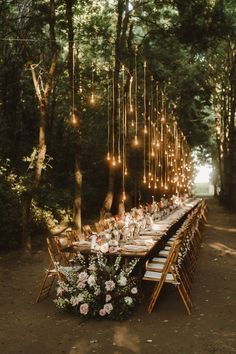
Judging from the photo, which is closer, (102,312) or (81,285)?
(102,312)

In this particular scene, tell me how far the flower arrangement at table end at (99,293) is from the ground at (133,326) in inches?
6.5

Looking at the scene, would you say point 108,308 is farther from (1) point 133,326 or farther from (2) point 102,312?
(1) point 133,326

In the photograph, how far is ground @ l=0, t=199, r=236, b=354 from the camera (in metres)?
5.52

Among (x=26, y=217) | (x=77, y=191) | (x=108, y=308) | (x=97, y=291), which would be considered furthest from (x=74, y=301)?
(x=77, y=191)

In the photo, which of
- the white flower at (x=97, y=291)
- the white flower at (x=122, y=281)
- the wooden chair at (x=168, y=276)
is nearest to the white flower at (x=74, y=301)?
the white flower at (x=97, y=291)

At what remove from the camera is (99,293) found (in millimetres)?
6516

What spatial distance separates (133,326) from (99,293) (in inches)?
28.4

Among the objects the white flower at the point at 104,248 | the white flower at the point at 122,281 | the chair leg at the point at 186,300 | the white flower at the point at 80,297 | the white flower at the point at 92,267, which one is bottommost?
the chair leg at the point at 186,300

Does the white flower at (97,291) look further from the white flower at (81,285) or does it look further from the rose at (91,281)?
the white flower at (81,285)

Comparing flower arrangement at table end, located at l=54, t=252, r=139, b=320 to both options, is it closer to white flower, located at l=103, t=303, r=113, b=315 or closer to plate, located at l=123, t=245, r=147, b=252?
white flower, located at l=103, t=303, r=113, b=315

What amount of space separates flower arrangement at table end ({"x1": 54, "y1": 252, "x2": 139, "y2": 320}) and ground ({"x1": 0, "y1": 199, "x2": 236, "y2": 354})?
164 mm

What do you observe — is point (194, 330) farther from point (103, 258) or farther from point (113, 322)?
point (103, 258)

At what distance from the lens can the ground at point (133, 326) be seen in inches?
217

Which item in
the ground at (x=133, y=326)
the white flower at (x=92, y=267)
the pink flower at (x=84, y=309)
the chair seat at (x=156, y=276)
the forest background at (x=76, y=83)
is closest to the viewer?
the ground at (x=133, y=326)
